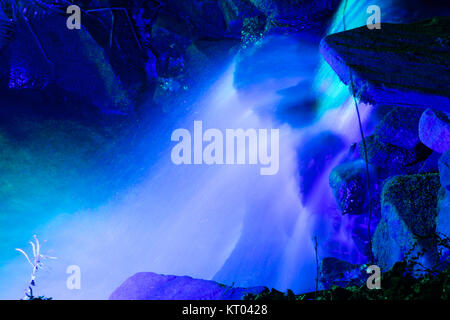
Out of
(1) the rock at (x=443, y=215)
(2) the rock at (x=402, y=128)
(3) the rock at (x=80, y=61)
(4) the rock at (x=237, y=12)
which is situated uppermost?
(4) the rock at (x=237, y=12)

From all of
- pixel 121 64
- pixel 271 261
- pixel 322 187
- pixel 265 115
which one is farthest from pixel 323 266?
pixel 121 64

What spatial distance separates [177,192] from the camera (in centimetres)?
1046

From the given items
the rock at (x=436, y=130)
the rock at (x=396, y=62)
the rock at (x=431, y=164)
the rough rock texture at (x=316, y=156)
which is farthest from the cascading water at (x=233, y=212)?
the rock at (x=396, y=62)

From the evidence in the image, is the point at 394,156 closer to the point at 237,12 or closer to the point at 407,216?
the point at 407,216

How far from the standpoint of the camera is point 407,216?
4.00 m

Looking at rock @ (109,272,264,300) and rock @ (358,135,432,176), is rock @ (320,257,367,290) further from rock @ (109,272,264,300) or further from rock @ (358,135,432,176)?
rock @ (109,272,264,300)

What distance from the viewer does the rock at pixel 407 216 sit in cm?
379

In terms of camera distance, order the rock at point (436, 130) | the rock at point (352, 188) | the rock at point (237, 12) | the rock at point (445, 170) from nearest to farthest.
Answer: the rock at point (445, 170), the rock at point (436, 130), the rock at point (352, 188), the rock at point (237, 12)

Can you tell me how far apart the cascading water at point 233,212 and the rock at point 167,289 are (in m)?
3.64

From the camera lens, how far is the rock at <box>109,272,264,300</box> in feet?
13.0

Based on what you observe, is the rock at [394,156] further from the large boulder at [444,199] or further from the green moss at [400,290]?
the green moss at [400,290]

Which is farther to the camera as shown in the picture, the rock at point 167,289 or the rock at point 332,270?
the rock at point 332,270

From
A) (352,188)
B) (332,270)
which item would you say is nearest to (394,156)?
(352,188)

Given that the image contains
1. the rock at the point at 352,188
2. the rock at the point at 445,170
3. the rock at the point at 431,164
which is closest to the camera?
the rock at the point at 445,170
